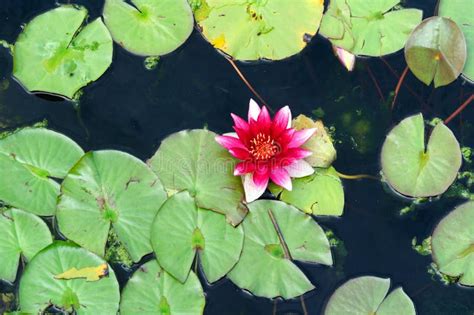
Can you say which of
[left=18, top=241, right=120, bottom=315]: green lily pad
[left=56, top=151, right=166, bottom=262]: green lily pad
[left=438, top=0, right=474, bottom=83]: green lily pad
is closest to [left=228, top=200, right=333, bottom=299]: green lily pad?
[left=56, top=151, right=166, bottom=262]: green lily pad

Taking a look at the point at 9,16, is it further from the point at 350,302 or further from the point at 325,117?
the point at 350,302

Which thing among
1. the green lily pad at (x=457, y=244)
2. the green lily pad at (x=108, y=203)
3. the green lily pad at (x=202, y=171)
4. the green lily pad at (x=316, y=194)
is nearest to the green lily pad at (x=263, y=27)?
the green lily pad at (x=202, y=171)

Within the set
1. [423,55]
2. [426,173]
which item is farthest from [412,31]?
[426,173]

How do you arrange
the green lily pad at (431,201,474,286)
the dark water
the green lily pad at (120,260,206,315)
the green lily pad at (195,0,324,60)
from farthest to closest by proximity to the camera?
the green lily pad at (195,0,324,60) < the dark water < the green lily pad at (431,201,474,286) < the green lily pad at (120,260,206,315)

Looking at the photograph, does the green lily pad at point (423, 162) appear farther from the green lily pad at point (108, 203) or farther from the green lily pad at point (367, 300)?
the green lily pad at point (108, 203)

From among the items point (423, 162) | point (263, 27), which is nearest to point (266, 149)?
point (263, 27)

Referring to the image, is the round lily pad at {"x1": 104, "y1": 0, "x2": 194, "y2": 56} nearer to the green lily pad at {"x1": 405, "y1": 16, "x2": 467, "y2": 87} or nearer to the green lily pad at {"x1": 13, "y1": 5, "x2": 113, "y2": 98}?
the green lily pad at {"x1": 13, "y1": 5, "x2": 113, "y2": 98}
